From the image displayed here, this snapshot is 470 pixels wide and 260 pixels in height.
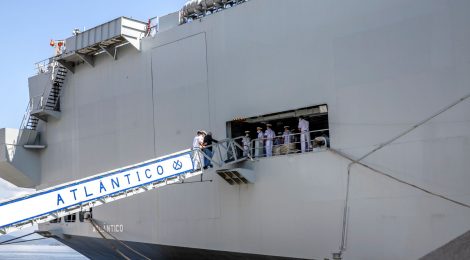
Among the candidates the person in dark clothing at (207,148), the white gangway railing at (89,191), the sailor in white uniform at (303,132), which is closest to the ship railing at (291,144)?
the sailor in white uniform at (303,132)

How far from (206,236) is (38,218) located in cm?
414

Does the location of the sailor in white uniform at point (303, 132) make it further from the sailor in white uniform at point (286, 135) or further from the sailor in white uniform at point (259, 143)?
the sailor in white uniform at point (259, 143)

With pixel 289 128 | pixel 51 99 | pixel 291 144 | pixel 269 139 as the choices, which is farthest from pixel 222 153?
pixel 51 99

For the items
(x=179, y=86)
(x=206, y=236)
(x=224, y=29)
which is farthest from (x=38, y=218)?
(x=224, y=29)

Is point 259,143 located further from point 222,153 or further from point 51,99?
point 51,99

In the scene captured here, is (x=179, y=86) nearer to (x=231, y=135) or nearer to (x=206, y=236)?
(x=231, y=135)

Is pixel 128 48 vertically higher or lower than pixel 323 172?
higher

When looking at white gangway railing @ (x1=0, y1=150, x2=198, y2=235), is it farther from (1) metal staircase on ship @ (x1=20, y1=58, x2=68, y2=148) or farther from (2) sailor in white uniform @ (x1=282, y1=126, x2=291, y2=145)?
(1) metal staircase on ship @ (x1=20, y1=58, x2=68, y2=148)

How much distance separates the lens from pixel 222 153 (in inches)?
568

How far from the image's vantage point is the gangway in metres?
11.5

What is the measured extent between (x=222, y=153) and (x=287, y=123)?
175cm

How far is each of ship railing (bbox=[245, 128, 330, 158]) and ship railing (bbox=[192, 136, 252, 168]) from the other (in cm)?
32

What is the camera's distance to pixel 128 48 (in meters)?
17.2

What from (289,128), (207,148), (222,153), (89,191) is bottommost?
(89,191)
